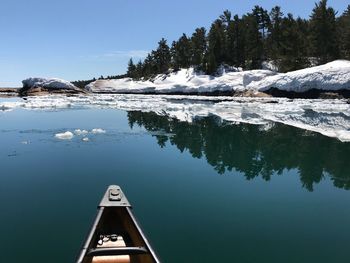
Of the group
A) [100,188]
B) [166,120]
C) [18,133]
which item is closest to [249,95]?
[166,120]

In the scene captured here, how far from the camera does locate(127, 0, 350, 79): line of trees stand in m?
70.2

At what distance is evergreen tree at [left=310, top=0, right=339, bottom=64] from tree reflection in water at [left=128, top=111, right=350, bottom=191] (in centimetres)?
4631

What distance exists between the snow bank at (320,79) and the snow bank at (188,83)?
10.4 meters

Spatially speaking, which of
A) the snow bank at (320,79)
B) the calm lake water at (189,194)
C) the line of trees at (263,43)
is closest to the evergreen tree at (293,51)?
the line of trees at (263,43)

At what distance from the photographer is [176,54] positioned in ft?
349

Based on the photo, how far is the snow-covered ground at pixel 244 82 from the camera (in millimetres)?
50344

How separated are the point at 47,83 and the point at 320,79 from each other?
186ft

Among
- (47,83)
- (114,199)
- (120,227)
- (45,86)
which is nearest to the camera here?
(120,227)

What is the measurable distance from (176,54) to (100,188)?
97.0m

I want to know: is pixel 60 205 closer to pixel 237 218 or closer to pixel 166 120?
pixel 237 218

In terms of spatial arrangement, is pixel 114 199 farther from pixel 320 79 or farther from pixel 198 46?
pixel 198 46

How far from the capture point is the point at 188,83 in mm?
82125

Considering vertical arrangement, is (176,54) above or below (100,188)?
Answer: above

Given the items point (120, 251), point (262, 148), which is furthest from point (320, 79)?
point (120, 251)
